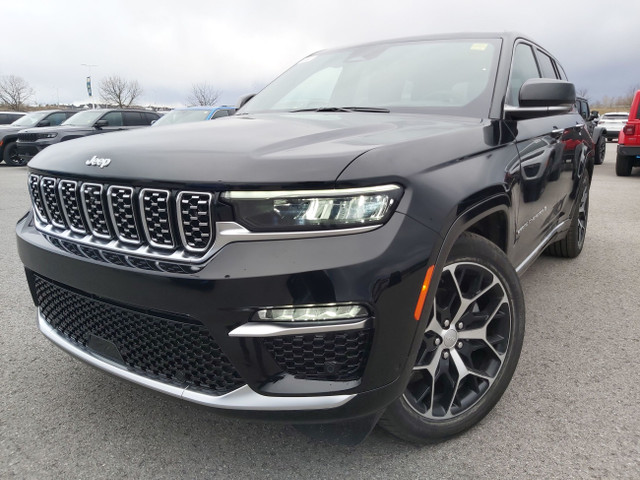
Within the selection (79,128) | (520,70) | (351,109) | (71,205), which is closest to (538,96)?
(520,70)

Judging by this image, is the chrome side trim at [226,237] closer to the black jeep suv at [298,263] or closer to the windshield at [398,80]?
the black jeep suv at [298,263]

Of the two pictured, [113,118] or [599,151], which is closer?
[113,118]

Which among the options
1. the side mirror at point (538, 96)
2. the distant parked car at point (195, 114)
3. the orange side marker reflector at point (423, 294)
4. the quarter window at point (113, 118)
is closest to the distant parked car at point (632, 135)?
the distant parked car at point (195, 114)

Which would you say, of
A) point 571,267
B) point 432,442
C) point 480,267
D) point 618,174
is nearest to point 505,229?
point 480,267

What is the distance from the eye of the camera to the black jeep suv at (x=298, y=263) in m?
1.49

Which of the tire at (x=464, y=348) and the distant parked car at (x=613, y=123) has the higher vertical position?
the tire at (x=464, y=348)

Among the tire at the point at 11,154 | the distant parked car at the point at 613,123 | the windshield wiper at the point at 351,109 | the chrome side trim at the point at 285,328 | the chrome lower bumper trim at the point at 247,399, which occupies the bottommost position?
the distant parked car at the point at 613,123

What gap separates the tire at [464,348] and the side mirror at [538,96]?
80 cm

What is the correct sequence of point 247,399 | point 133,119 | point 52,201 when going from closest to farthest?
point 247,399 < point 52,201 < point 133,119

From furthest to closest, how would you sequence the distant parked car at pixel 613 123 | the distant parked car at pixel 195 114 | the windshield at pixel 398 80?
the distant parked car at pixel 613 123, the distant parked car at pixel 195 114, the windshield at pixel 398 80

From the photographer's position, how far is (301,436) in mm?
2064

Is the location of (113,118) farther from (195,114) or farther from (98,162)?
(98,162)

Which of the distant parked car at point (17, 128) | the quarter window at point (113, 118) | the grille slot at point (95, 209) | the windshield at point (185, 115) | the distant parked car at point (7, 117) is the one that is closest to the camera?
the grille slot at point (95, 209)

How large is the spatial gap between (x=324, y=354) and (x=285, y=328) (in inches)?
6.2
